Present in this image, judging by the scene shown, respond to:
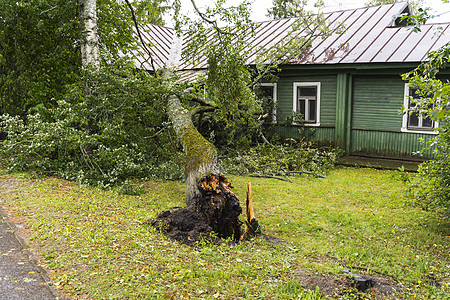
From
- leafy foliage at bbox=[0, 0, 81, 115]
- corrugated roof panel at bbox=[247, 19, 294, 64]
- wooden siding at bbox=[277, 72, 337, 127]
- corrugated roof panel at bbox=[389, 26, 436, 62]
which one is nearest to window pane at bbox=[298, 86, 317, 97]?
wooden siding at bbox=[277, 72, 337, 127]

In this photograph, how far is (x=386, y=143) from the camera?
13258 mm

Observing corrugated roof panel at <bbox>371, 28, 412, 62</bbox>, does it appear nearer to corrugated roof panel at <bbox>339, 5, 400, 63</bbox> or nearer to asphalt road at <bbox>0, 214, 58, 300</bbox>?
corrugated roof panel at <bbox>339, 5, 400, 63</bbox>

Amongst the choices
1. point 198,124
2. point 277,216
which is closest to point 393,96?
point 198,124

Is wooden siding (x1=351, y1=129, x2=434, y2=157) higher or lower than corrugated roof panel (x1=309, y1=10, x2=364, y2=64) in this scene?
lower

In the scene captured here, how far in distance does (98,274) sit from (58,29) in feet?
24.0

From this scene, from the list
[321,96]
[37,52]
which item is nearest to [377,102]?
[321,96]

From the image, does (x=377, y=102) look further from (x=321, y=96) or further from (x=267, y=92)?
(x=267, y=92)

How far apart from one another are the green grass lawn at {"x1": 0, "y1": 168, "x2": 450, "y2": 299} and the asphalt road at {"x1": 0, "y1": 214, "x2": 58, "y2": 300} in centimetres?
15

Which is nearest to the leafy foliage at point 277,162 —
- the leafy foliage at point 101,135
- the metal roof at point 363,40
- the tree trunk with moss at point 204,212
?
the leafy foliage at point 101,135

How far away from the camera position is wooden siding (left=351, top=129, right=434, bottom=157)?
12.7 metres

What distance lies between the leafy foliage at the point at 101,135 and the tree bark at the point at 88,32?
0.56m

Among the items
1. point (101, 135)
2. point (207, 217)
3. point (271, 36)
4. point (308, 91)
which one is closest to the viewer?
point (207, 217)

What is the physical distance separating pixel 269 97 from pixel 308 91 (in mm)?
1666

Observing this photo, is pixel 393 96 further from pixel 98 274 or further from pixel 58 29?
pixel 98 274
